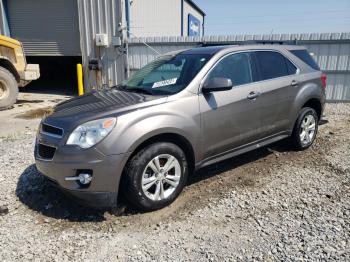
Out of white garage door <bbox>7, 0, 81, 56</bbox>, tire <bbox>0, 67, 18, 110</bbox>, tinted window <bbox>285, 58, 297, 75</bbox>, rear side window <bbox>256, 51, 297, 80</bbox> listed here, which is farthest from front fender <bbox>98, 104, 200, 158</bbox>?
white garage door <bbox>7, 0, 81, 56</bbox>

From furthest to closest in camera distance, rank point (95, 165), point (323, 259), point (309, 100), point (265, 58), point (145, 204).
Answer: point (309, 100) → point (265, 58) → point (145, 204) → point (95, 165) → point (323, 259)

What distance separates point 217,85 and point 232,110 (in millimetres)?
467

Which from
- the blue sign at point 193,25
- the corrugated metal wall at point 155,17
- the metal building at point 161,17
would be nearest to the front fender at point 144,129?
the metal building at point 161,17

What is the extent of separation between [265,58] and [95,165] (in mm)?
2921

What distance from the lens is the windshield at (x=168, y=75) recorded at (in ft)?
12.2

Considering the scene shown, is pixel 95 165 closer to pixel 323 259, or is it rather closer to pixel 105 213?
pixel 105 213

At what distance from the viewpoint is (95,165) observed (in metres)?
2.98

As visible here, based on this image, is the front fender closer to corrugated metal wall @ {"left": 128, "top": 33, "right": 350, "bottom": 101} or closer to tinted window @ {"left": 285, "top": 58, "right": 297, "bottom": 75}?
tinted window @ {"left": 285, "top": 58, "right": 297, "bottom": 75}

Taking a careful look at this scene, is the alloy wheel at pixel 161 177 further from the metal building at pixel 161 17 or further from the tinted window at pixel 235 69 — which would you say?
the metal building at pixel 161 17

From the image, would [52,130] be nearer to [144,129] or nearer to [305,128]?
[144,129]

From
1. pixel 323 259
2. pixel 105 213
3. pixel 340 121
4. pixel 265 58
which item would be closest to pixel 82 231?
pixel 105 213

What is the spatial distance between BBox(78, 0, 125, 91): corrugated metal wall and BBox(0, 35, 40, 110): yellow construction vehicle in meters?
Result: 2.45

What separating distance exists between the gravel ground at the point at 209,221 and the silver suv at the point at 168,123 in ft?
1.08

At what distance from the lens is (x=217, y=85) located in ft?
11.7
